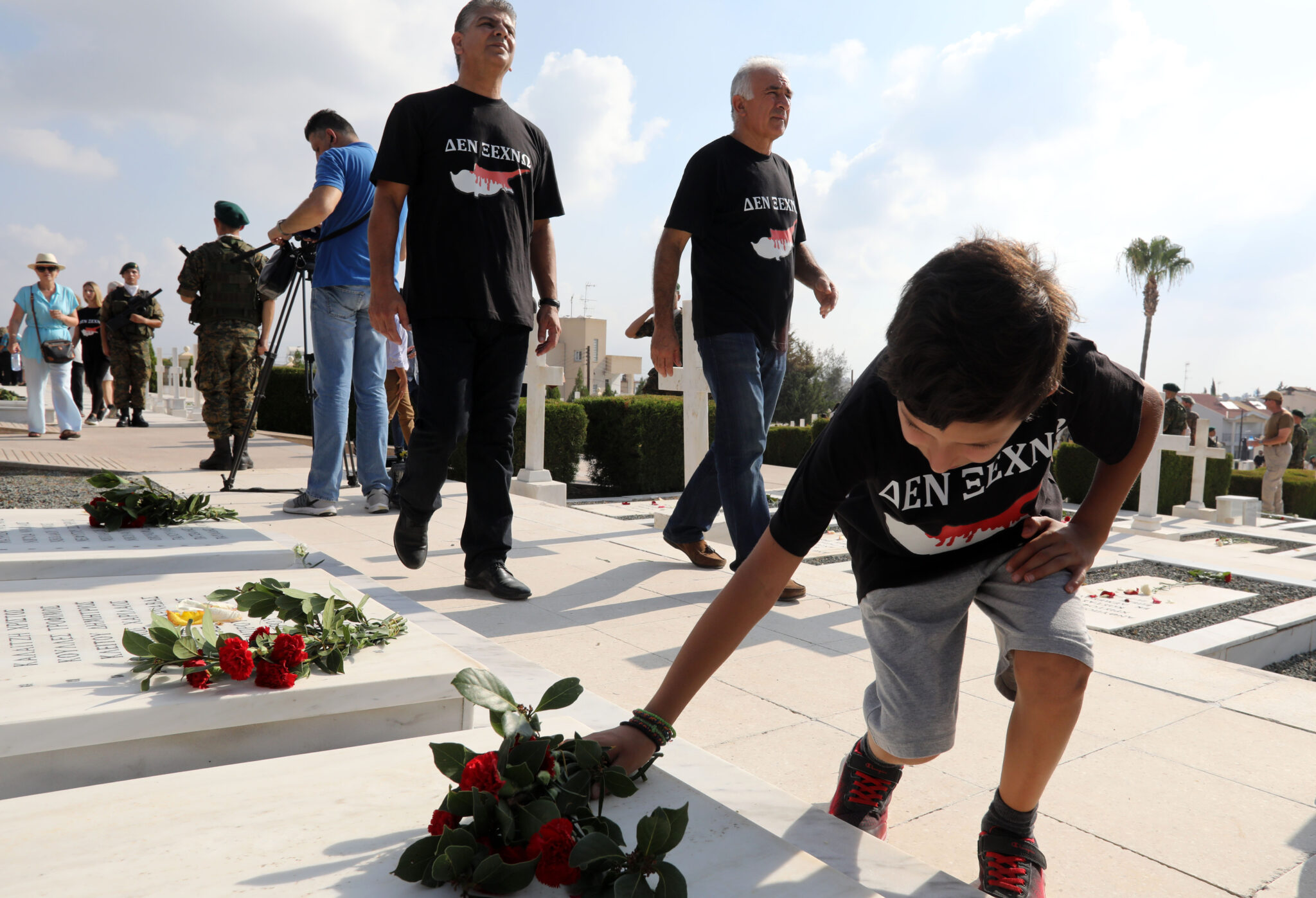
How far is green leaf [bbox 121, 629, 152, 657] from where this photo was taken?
1692mm

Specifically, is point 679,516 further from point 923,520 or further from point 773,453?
point 773,453

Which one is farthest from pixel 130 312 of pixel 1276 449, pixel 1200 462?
pixel 1276 449

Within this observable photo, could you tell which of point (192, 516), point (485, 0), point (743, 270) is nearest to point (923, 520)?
point (743, 270)

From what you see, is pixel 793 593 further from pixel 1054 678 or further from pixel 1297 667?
pixel 1297 667

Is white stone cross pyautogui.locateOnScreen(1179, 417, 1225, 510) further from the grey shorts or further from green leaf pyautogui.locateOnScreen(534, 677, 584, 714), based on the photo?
green leaf pyautogui.locateOnScreen(534, 677, 584, 714)

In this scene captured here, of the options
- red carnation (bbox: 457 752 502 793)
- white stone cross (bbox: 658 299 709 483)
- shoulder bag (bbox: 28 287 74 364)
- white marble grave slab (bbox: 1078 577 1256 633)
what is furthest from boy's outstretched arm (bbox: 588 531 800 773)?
shoulder bag (bbox: 28 287 74 364)

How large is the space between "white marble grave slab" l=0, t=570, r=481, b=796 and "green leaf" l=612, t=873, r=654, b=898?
0.87 m

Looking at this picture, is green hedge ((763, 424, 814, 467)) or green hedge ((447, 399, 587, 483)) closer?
green hedge ((447, 399, 587, 483))

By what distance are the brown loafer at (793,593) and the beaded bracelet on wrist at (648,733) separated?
207 centimetres

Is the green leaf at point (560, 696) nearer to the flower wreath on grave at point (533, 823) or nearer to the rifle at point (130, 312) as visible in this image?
the flower wreath on grave at point (533, 823)

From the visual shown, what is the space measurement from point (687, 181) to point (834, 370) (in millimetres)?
41643

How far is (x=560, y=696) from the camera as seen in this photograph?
132 cm

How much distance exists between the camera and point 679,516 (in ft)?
13.4

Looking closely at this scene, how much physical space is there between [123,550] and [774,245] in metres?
2.59
